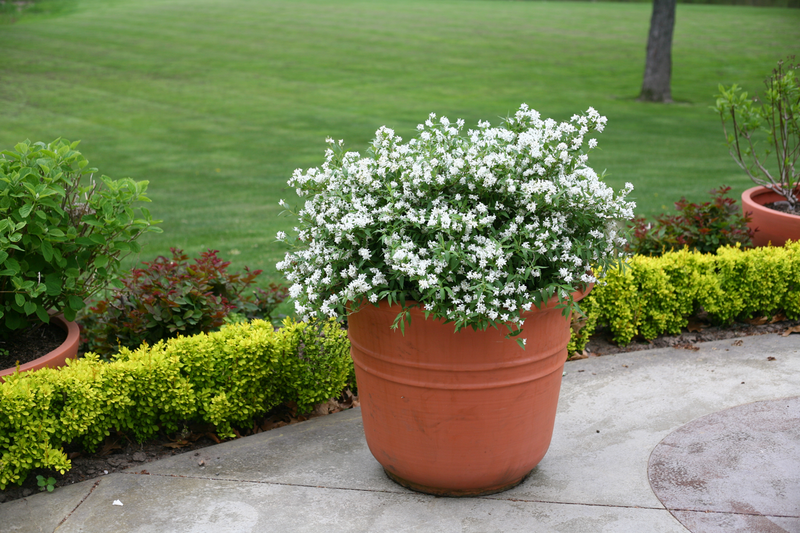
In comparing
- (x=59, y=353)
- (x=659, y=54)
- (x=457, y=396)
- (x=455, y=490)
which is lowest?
(x=455, y=490)

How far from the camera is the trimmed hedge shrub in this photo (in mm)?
3227

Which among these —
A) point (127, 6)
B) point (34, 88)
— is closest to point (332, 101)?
point (34, 88)

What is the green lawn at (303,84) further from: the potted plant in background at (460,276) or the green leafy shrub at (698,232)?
the potted plant in background at (460,276)

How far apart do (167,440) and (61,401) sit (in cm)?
61

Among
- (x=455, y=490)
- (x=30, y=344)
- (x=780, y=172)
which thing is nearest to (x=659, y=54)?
(x=780, y=172)

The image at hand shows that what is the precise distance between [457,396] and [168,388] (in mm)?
1527

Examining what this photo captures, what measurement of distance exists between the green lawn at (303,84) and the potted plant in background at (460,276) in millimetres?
3683

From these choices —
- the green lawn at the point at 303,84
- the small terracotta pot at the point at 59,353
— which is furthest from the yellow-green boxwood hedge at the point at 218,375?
the green lawn at the point at 303,84

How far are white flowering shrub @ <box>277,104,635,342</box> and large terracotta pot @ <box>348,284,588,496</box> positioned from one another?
5.0 inches

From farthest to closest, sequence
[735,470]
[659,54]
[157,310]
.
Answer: [659,54] → [157,310] → [735,470]

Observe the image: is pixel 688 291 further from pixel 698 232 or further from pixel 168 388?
pixel 168 388

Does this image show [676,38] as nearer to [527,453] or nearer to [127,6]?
[127,6]

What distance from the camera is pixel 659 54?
702 inches

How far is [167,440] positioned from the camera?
12.3 feet
